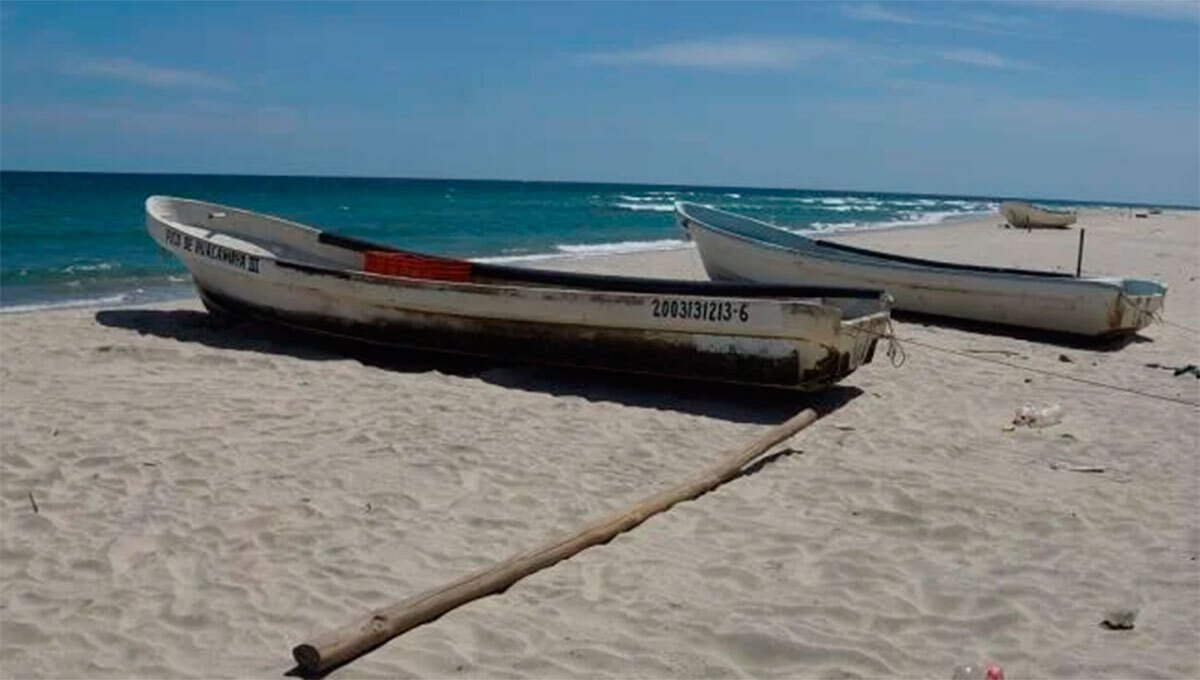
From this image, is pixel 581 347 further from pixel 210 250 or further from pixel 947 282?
pixel 947 282

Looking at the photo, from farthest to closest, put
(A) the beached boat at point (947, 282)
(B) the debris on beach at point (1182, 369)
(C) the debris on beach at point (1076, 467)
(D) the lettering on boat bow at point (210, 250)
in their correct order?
1. (A) the beached boat at point (947, 282)
2. (D) the lettering on boat bow at point (210, 250)
3. (B) the debris on beach at point (1182, 369)
4. (C) the debris on beach at point (1076, 467)

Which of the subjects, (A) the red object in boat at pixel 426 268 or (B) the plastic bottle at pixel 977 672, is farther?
(A) the red object in boat at pixel 426 268

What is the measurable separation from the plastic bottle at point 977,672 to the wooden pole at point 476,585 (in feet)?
5.28

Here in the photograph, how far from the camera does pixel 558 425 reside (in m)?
6.85

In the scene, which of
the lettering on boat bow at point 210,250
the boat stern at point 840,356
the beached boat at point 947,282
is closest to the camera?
the boat stern at point 840,356

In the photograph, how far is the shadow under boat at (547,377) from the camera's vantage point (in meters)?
7.52

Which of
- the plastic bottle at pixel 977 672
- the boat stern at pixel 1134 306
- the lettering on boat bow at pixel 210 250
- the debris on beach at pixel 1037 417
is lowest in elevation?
the plastic bottle at pixel 977 672

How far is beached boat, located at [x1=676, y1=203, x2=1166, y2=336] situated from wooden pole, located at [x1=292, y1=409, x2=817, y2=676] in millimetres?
5886

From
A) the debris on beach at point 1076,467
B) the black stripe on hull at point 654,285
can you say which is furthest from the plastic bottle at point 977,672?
the black stripe on hull at point 654,285

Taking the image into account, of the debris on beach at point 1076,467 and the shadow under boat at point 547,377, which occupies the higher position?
the shadow under boat at point 547,377

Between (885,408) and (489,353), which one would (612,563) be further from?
(489,353)

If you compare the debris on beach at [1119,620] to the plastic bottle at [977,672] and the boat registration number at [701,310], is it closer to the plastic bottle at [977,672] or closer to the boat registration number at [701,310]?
the plastic bottle at [977,672]

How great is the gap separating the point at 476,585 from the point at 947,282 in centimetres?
817

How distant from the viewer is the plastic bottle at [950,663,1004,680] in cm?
355
